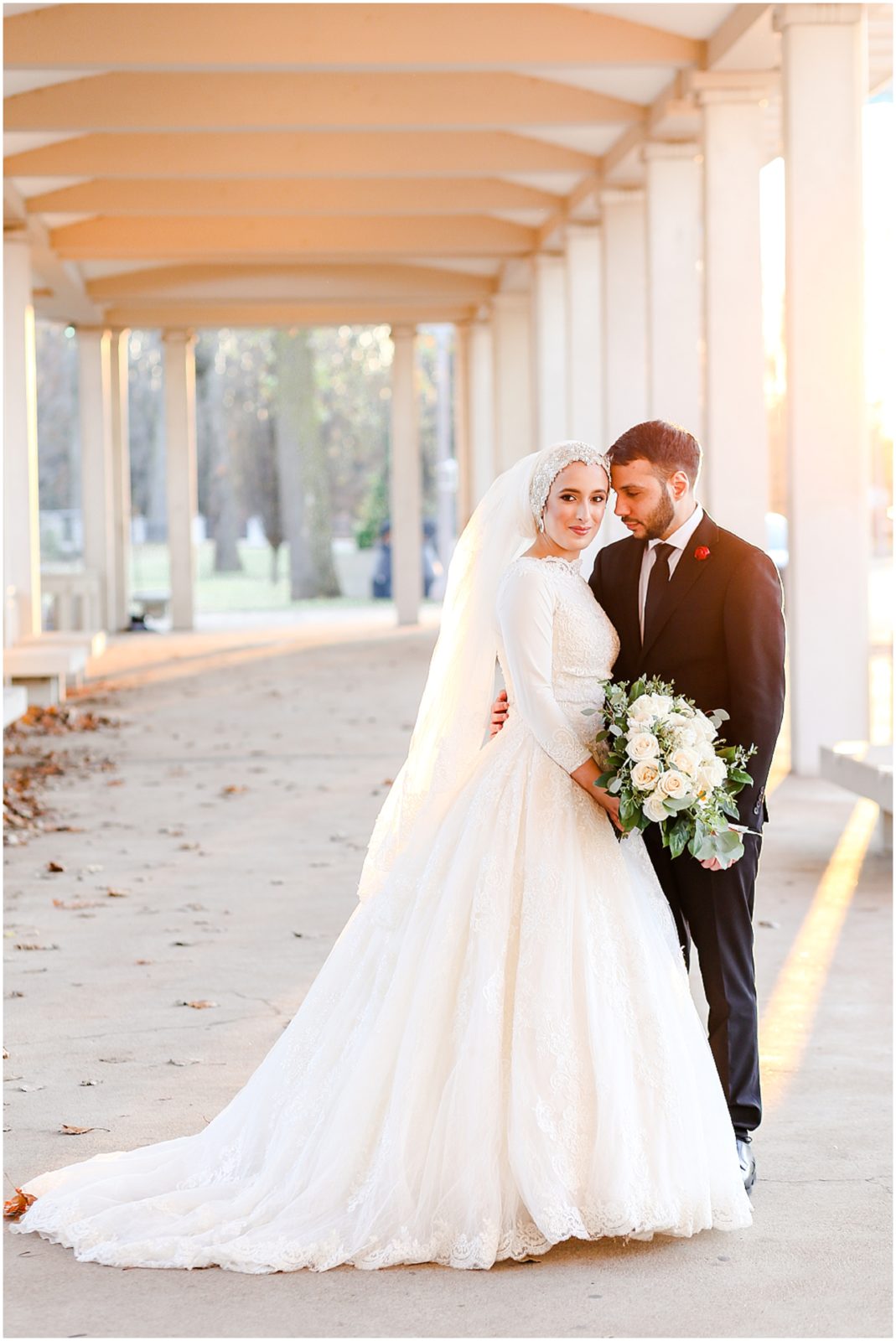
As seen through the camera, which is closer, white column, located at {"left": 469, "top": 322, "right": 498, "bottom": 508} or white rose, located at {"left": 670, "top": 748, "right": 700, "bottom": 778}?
white rose, located at {"left": 670, "top": 748, "right": 700, "bottom": 778}

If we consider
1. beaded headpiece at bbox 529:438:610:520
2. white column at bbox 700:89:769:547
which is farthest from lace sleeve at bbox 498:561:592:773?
white column at bbox 700:89:769:547

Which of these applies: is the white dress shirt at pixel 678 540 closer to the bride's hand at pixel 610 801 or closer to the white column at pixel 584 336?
the bride's hand at pixel 610 801

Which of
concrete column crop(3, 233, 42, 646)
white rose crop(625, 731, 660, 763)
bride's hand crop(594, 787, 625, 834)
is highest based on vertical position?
concrete column crop(3, 233, 42, 646)

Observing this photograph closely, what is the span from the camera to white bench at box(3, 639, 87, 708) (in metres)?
14.6

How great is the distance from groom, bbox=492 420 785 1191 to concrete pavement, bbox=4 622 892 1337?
0.45 m

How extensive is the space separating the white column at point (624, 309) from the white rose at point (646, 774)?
13.0 m

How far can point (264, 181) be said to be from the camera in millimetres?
16906

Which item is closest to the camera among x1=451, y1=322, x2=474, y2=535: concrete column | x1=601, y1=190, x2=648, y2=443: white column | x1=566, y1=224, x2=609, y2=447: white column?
x1=601, y1=190, x2=648, y2=443: white column

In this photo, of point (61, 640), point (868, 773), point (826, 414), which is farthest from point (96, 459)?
point (868, 773)

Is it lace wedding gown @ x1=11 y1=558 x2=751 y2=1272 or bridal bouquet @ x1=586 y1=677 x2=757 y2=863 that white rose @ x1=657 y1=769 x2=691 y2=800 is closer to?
bridal bouquet @ x1=586 y1=677 x2=757 y2=863

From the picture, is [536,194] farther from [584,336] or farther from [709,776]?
[709,776]

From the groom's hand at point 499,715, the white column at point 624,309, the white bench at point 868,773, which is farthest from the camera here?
the white column at point 624,309

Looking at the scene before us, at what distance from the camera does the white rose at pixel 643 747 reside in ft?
12.3

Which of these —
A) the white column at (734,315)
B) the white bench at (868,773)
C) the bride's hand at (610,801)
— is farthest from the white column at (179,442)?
the bride's hand at (610,801)
